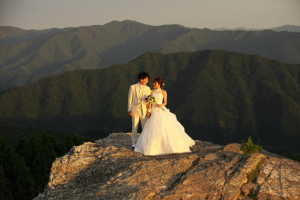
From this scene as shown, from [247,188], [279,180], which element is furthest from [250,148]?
[247,188]

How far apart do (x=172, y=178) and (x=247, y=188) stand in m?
3.01

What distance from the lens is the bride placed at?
50.2ft

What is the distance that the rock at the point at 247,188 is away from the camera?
433 inches

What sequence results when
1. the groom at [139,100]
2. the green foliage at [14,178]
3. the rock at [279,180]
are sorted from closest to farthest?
the rock at [279,180], the groom at [139,100], the green foliage at [14,178]

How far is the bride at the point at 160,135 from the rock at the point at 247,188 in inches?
185

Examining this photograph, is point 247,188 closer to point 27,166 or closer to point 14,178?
point 14,178

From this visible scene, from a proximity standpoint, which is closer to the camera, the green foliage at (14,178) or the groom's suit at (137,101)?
the groom's suit at (137,101)

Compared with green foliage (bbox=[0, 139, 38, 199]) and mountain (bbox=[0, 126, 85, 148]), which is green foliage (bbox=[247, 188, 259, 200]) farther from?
mountain (bbox=[0, 126, 85, 148])

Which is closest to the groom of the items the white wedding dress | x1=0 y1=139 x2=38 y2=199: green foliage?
the white wedding dress

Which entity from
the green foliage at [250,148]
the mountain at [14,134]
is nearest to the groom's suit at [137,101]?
the green foliage at [250,148]

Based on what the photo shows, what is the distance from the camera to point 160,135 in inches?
610

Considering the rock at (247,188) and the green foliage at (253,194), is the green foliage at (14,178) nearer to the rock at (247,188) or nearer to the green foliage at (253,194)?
the rock at (247,188)

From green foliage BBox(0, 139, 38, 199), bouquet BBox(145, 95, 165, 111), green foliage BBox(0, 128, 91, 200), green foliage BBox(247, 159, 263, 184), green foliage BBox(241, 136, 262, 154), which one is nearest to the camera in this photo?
green foliage BBox(247, 159, 263, 184)

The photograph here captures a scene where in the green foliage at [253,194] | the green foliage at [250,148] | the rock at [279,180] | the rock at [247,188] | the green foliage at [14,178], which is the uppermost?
the green foliage at [250,148]
